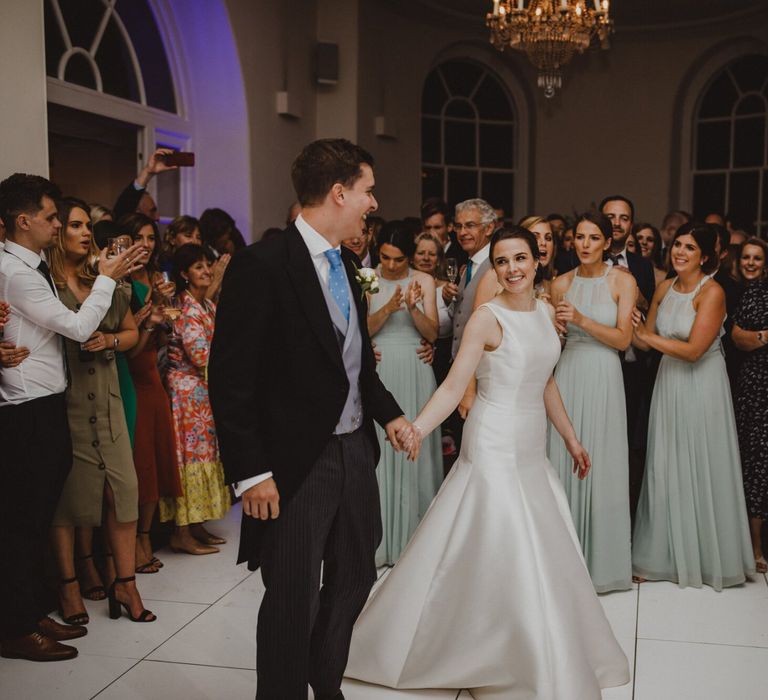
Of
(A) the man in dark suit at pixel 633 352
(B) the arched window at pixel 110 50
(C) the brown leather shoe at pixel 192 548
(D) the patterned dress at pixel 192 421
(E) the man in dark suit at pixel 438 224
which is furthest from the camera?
(E) the man in dark suit at pixel 438 224

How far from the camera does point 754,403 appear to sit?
4.33m

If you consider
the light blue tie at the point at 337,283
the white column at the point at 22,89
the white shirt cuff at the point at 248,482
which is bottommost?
the white shirt cuff at the point at 248,482

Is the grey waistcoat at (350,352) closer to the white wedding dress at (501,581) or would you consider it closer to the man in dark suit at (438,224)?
the white wedding dress at (501,581)

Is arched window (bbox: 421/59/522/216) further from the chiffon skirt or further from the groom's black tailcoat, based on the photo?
the groom's black tailcoat

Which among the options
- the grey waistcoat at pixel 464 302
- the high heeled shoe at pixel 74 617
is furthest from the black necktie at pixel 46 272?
the grey waistcoat at pixel 464 302

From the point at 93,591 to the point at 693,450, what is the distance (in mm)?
2747

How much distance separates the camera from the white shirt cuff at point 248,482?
2.28 metres

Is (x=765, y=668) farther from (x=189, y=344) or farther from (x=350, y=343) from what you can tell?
(x=189, y=344)

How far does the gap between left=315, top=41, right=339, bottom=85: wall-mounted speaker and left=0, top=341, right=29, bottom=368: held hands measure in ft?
18.9

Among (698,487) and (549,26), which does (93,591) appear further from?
(549,26)

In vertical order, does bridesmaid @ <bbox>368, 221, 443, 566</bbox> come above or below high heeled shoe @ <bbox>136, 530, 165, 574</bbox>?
above

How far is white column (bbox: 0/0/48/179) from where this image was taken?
4.22 m

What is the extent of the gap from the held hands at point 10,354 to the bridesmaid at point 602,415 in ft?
7.33

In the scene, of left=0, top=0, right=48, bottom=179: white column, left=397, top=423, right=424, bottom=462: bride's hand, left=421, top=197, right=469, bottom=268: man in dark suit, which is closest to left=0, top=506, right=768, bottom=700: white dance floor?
left=397, top=423, right=424, bottom=462: bride's hand
